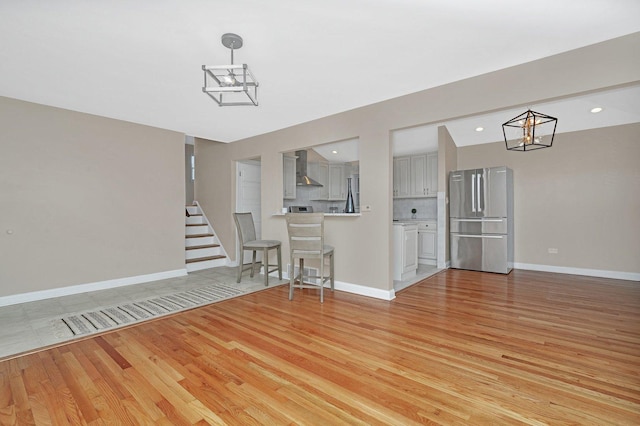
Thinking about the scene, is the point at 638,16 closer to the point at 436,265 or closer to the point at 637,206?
the point at 637,206

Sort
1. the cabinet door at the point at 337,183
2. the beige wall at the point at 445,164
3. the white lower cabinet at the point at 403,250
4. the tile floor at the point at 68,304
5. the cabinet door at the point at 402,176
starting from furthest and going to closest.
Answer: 1. the cabinet door at the point at 337,183
2. the cabinet door at the point at 402,176
3. the beige wall at the point at 445,164
4. the white lower cabinet at the point at 403,250
5. the tile floor at the point at 68,304

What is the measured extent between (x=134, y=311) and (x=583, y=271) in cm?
656

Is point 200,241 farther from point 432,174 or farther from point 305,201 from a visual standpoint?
point 432,174

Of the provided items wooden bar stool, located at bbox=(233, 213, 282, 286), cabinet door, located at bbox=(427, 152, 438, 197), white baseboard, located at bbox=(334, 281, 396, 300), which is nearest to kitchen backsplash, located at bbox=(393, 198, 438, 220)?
cabinet door, located at bbox=(427, 152, 438, 197)

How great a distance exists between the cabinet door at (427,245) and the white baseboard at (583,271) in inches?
58.0

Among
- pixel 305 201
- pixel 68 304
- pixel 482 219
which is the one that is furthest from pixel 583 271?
pixel 68 304

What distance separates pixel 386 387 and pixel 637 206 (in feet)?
16.9

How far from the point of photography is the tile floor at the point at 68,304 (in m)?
2.36

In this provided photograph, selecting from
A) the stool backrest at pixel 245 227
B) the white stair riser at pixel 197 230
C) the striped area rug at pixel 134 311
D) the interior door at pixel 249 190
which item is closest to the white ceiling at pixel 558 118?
the stool backrest at pixel 245 227

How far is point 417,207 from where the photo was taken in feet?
20.9

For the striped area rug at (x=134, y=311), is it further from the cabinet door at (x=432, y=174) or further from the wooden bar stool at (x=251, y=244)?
the cabinet door at (x=432, y=174)

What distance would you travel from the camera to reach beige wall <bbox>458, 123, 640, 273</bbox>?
428 centimetres

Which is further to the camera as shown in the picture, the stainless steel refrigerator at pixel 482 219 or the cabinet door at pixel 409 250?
the stainless steel refrigerator at pixel 482 219

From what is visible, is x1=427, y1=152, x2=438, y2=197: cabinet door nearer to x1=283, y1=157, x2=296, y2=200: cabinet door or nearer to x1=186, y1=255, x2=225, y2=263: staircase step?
x1=283, y1=157, x2=296, y2=200: cabinet door
